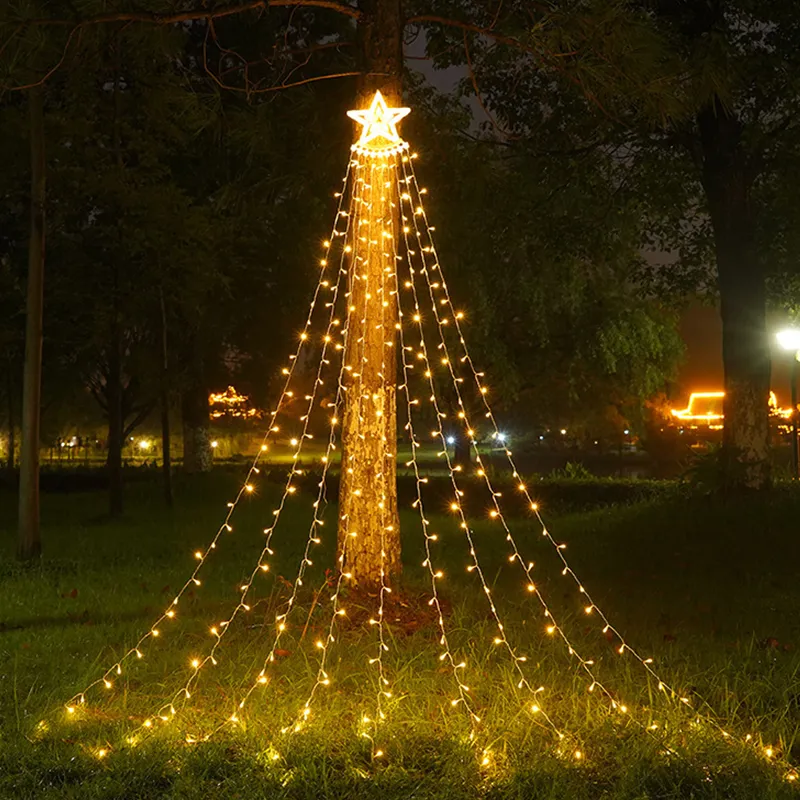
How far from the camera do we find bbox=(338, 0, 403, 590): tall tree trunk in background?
7.55 metres

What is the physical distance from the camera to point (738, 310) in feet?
45.8

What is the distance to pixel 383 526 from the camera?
7594 millimetres

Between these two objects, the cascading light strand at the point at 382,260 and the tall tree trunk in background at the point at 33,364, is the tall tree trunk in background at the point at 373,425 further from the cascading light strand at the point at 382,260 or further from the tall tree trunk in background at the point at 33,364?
the tall tree trunk in background at the point at 33,364

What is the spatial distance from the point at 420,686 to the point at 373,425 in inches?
93.2

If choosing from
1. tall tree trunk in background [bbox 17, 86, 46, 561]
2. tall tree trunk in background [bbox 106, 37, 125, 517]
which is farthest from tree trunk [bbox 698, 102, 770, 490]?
tall tree trunk in background [bbox 106, 37, 125, 517]

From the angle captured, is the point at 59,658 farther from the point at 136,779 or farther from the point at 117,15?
the point at 117,15

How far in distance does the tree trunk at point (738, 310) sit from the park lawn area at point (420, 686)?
226cm

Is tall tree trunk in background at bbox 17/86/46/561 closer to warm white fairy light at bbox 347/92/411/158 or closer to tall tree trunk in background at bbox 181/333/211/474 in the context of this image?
warm white fairy light at bbox 347/92/411/158

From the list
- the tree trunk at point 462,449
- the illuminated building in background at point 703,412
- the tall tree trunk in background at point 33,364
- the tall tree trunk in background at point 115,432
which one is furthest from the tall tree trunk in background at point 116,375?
the illuminated building in background at point 703,412

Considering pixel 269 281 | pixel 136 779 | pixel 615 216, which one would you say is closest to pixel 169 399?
pixel 269 281

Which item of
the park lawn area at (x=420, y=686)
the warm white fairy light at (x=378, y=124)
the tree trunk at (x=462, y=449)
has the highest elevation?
the warm white fairy light at (x=378, y=124)

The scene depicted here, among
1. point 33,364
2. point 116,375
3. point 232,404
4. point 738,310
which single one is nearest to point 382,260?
point 33,364

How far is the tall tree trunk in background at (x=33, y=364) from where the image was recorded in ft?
37.8

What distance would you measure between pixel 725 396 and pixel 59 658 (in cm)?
1022
